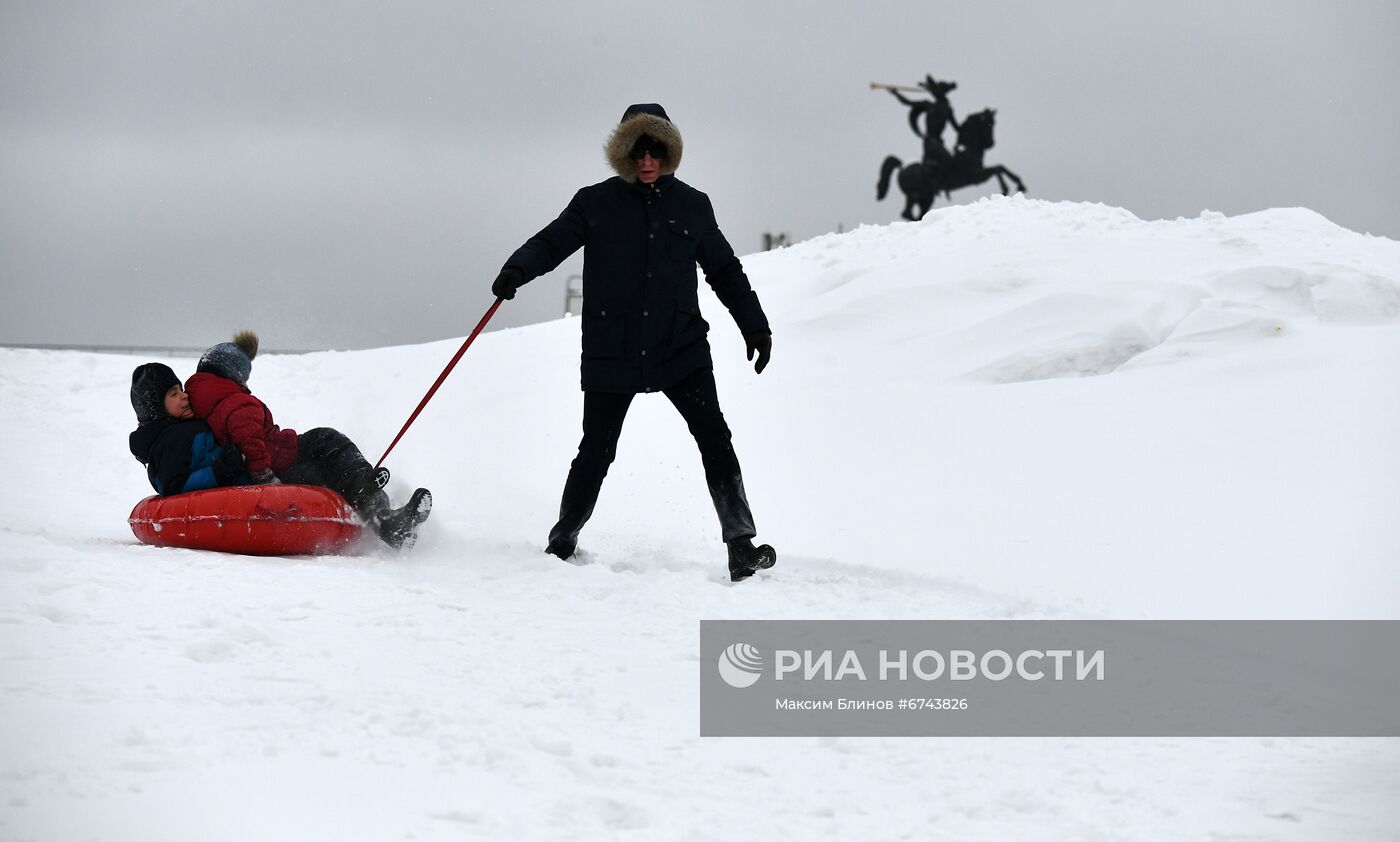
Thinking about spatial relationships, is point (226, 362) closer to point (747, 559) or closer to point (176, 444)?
point (176, 444)

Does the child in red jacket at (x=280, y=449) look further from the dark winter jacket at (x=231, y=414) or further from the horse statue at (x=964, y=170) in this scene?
the horse statue at (x=964, y=170)

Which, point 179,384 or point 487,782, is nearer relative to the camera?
point 487,782

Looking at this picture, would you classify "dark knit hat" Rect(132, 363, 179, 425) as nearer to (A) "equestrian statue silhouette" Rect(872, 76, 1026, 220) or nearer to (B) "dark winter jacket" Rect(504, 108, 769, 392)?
(B) "dark winter jacket" Rect(504, 108, 769, 392)

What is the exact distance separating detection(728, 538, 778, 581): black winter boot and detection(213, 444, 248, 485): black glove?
213cm

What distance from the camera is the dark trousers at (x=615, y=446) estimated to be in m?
5.18

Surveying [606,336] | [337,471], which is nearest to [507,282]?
[606,336]

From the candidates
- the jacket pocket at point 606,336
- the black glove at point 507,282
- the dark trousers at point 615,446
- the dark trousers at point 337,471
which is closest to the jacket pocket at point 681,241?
the jacket pocket at point 606,336

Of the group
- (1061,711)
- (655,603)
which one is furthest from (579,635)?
(1061,711)

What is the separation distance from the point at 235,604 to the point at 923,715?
7.10 ft

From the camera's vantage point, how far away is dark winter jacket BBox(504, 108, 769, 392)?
5.16 m

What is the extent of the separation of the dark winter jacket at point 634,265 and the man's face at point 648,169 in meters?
0.03

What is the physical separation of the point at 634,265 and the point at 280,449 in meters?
1.78

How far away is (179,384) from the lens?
5.38m

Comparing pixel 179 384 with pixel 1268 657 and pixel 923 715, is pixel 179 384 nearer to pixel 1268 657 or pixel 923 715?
pixel 923 715
